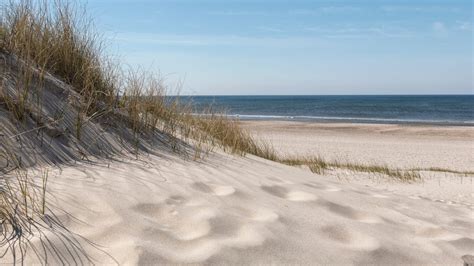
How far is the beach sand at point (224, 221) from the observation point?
198 centimetres

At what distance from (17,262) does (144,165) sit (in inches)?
59.1

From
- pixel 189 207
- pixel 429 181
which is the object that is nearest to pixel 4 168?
pixel 189 207

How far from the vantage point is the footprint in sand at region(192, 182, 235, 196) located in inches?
111

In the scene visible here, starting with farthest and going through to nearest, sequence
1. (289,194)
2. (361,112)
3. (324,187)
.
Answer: (361,112)
(324,187)
(289,194)

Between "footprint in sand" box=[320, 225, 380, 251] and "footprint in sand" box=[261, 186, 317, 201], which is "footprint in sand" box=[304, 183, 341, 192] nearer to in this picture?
"footprint in sand" box=[261, 186, 317, 201]

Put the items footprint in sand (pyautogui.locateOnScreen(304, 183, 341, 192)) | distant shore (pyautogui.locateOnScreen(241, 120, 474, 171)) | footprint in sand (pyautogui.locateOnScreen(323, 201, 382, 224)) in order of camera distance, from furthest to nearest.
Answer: distant shore (pyautogui.locateOnScreen(241, 120, 474, 171)) < footprint in sand (pyautogui.locateOnScreen(304, 183, 341, 192)) < footprint in sand (pyautogui.locateOnScreen(323, 201, 382, 224))

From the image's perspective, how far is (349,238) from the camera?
7.72ft

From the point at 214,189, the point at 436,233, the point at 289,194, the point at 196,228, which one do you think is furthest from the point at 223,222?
the point at 436,233

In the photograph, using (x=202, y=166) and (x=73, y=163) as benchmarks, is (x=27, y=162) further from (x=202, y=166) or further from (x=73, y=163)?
(x=202, y=166)

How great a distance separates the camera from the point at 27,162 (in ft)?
8.95

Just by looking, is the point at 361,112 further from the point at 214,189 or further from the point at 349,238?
the point at 349,238

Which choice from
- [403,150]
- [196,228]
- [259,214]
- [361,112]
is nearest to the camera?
[196,228]

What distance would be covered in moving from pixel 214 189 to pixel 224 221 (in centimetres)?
56

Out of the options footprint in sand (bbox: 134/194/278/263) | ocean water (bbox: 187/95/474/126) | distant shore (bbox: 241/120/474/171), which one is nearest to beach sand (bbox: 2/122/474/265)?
footprint in sand (bbox: 134/194/278/263)
